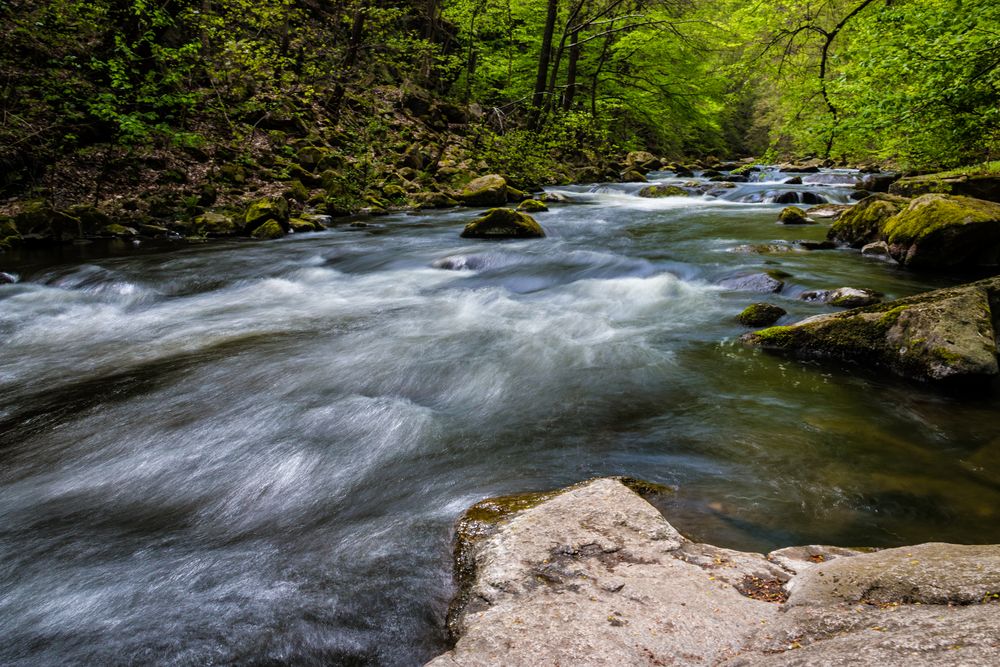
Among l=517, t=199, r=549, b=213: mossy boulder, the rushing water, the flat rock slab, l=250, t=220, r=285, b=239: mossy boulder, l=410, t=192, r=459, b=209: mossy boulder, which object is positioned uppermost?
l=410, t=192, r=459, b=209: mossy boulder

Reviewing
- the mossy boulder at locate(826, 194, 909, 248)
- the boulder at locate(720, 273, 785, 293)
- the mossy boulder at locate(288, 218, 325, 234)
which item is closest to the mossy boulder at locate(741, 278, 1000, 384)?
the boulder at locate(720, 273, 785, 293)

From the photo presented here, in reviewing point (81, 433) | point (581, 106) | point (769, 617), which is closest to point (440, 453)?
point (769, 617)

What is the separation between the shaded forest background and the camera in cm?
643

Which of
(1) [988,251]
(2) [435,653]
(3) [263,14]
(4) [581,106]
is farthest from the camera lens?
(4) [581,106]

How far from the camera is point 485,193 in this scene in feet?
48.1

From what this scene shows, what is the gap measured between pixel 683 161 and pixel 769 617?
31.6m

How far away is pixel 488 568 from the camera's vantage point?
210 cm

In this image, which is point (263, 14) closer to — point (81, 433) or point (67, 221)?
point (67, 221)

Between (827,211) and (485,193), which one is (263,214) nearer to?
(485,193)

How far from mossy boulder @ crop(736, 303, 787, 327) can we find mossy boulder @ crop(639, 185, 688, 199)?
1125 cm

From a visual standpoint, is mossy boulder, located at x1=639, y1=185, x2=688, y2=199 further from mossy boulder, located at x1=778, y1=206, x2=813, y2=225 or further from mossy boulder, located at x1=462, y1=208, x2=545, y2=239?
mossy boulder, located at x1=462, y1=208, x2=545, y2=239

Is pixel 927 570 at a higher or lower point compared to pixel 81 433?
higher

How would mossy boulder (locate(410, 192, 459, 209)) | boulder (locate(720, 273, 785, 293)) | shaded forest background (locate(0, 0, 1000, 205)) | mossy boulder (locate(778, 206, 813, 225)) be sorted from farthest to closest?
mossy boulder (locate(410, 192, 459, 209)) → mossy boulder (locate(778, 206, 813, 225)) → boulder (locate(720, 273, 785, 293)) → shaded forest background (locate(0, 0, 1000, 205))

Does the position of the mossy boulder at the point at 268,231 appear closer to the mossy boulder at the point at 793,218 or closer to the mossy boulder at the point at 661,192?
the mossy boulder at the point at 793,218
